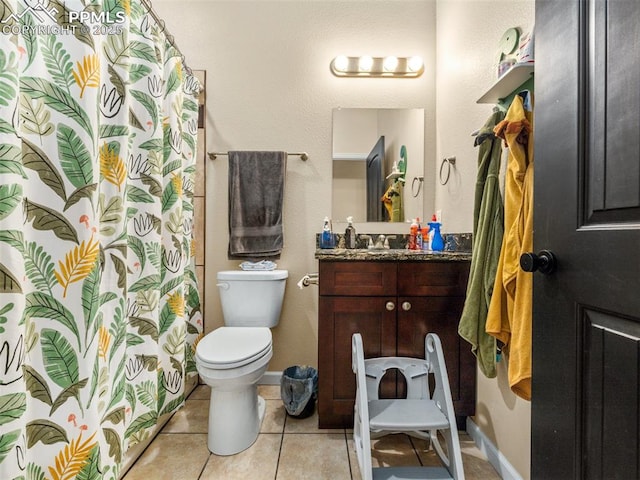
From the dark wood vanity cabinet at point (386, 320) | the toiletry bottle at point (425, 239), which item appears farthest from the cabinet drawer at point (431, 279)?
the toiletry bottle at point (425, 239)

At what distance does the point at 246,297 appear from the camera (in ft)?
6.08

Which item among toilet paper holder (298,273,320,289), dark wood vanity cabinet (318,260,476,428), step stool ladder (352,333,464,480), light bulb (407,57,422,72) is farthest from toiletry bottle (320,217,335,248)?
light bulb (407,57,422,72)

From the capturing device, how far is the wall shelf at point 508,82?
3.43 feet

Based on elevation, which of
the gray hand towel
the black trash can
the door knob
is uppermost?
the gray hand towel

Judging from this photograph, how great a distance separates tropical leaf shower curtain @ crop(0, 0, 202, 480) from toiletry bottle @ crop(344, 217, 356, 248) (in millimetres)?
1148

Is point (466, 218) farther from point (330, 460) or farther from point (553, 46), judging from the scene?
point (330, 460)

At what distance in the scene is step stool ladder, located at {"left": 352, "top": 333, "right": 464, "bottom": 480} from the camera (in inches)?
46.2

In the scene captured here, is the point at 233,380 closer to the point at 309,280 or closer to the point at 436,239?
the point at 309,280

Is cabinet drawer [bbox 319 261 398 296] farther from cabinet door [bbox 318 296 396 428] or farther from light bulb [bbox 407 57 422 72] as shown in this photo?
light bulb [bbox 407 57 422 72]

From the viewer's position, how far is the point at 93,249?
918mm

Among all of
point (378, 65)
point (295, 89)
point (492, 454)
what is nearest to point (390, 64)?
point (378, 65)

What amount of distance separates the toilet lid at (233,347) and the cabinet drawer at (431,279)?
2.36ft

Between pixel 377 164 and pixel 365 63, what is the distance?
0.67 m

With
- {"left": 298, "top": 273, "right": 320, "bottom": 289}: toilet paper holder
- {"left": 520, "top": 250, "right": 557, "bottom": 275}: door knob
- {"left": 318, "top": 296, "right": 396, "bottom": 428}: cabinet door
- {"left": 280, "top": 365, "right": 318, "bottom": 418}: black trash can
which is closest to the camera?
{"left": 520, "top": 250, "right": 557, "bottom": 275}: door knob
